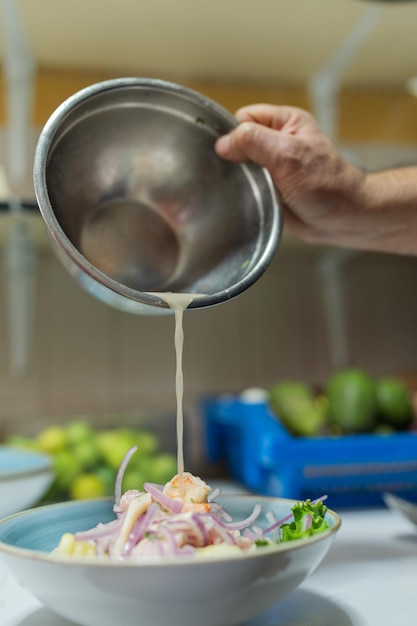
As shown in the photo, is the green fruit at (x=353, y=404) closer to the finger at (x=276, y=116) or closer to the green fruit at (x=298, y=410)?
the green fruit at (x=298, y=410)

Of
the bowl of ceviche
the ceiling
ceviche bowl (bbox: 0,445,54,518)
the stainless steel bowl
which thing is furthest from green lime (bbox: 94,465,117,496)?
the ceiling

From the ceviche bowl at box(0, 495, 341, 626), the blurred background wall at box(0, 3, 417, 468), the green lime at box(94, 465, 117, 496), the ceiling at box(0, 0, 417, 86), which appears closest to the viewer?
the ceviche bowl at box(0, 495, 341, 626)

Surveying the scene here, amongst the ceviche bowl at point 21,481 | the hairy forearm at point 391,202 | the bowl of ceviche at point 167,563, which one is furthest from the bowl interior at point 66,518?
the hairy forearm at point 391,202

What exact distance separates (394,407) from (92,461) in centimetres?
48

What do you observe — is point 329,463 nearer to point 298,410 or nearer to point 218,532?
point 298,410

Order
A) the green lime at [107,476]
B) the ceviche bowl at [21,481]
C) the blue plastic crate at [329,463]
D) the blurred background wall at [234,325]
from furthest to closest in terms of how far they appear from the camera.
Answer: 1. the blurred background wall at [234,325]
2. the green lime at [107,476]
3. the blue plastic crate at [329,463]
4. the ceviche bowl at [21,481]

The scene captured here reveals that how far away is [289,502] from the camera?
1.97 ft

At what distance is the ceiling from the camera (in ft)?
4.25

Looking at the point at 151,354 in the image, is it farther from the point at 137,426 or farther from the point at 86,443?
the point at 86,443

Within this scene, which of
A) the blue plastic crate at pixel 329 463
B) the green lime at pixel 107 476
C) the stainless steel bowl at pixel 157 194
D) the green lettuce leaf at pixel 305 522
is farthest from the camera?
the green lime at pixel 107 476

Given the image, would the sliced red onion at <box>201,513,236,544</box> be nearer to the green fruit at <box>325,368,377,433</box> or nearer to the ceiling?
the green fruit at <box>325,368,377,433</box>

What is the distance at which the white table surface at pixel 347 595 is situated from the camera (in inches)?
21.8

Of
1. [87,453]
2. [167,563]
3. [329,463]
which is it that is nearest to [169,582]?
[167,563]

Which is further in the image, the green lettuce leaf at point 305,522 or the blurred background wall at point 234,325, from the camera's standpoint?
the blurred background wall at point 234,325
